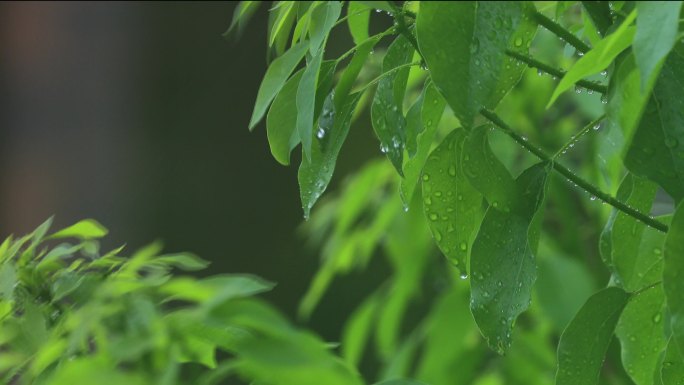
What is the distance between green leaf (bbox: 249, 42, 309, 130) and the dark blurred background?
6.56 ft

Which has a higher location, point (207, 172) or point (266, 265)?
point (207, 172)

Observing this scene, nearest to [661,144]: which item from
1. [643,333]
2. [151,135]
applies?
[643,333]

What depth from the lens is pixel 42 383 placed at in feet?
1.60

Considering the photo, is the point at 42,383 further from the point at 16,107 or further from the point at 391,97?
the point at 16,107

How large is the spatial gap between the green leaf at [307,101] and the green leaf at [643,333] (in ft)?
0.71

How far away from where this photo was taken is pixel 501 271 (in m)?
0.51

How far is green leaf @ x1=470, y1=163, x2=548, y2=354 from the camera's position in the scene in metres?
0.51

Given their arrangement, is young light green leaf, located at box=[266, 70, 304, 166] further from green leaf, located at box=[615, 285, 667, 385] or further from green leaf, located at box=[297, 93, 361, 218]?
green leaf, located at box=[615, 285, 667, 385]

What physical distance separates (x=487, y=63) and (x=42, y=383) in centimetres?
24

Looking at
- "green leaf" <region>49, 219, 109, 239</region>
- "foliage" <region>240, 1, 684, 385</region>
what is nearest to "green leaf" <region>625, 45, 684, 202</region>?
"foliage" <region>240, 1, 684, 385</region>

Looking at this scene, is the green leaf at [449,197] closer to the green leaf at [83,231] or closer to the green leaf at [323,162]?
the green leaf at [323,162]

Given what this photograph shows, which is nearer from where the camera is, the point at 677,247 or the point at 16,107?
the point at 677,247

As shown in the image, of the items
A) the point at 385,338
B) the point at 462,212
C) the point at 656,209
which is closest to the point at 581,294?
the point at 656,209

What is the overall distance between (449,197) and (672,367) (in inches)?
5.6
